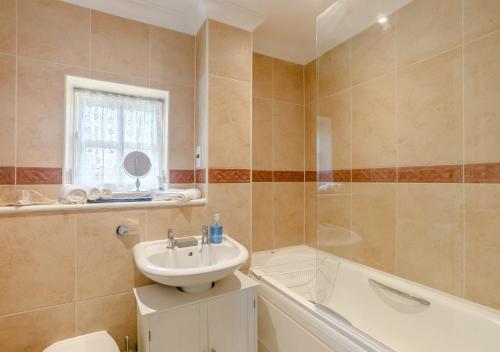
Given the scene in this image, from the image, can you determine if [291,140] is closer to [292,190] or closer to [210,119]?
[292,190]

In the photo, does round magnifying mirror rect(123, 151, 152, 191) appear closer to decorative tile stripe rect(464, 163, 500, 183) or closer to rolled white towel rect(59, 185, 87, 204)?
rolled white towel rect(59, 185, 87, 204)

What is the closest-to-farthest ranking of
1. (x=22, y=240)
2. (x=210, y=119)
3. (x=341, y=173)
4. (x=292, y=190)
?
(x=22, y=240) < (x=210, y=119) < (x=341, y=173) < (x=292, y=190)

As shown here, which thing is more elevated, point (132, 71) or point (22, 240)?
point (132, 71)

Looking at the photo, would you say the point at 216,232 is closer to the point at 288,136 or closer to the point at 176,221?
the point at 176,221

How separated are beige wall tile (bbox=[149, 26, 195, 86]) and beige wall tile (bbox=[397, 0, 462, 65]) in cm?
143

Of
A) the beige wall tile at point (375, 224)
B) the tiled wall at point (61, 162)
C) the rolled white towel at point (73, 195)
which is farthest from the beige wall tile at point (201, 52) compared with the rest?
Answer: the beige wall tile at point (375, 224)

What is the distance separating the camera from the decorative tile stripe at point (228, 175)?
1.65 m

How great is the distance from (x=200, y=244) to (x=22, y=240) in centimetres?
88

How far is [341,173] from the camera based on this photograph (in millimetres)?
1979

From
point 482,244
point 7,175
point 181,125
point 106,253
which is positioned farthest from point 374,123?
point 7,175

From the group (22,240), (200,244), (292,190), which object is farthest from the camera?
(292,190)

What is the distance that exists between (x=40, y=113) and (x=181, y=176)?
88 cm

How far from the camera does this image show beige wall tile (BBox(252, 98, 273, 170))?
2127mm

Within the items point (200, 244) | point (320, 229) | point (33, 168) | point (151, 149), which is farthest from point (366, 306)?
point (33, 168)
